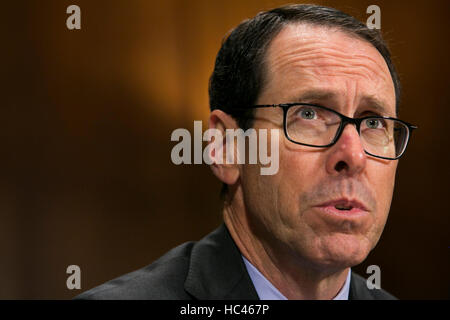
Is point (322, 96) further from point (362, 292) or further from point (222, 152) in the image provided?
point (362, 292)

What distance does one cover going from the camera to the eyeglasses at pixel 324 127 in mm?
1323

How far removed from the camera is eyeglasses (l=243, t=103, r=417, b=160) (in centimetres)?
132

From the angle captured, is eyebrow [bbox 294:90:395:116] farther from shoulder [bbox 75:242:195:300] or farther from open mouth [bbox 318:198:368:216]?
shoulder [bbox 75:242:195:300]

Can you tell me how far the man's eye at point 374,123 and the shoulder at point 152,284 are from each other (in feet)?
2.12

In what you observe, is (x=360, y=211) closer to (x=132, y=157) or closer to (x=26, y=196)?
(x=132, y=157)

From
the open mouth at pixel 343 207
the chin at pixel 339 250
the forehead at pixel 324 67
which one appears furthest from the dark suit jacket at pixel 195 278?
the forehead at pixel 324 67

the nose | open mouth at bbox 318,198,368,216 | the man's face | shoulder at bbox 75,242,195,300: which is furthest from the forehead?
shoulder at bbox 75,242,195,300

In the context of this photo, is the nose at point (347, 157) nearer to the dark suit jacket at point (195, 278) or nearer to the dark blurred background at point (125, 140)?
the dark suit jacket at point (195, 278)

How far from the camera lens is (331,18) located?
4.82 ft

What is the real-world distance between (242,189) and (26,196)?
1189mm

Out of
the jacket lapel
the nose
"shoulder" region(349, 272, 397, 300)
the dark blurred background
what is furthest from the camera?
the dark blurred background

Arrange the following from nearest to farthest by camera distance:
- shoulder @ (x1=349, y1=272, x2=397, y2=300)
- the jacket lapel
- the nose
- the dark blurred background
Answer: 1. the nose
2. the jacket lapel
3. shoulder @ (x1=349, y1=272, x2=397, y2=300)
4. the dark blurred background

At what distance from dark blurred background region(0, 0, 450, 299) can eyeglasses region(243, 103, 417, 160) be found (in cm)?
85
